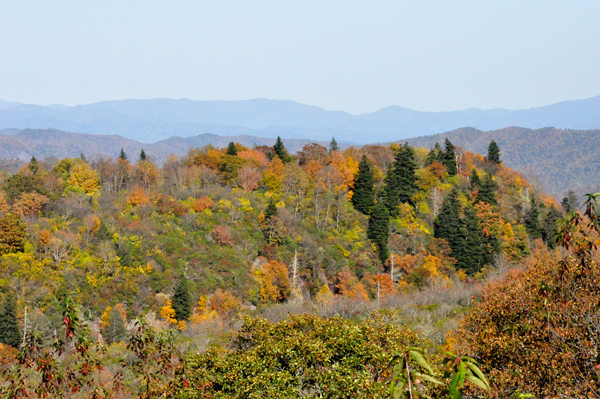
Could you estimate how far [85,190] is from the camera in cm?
3722

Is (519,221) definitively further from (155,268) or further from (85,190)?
(85,190)

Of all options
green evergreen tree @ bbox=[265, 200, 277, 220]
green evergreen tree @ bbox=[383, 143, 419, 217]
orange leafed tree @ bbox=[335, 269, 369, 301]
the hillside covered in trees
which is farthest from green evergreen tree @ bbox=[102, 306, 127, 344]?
green evergreen tree @ bbox=[383, 143, 419, 217]

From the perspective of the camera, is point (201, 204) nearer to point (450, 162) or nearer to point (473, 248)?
point (473, 248)

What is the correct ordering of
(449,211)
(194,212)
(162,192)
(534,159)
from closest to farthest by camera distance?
(194,212)
(162,192)
(449,211)
(534,159)

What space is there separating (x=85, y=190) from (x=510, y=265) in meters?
38.1

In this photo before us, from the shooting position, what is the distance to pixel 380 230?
1673 inches

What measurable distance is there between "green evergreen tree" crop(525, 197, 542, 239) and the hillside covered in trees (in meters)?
0.24

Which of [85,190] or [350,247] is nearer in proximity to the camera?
[85,190]

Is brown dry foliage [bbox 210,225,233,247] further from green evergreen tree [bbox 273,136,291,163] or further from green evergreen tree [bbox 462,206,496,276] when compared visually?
green evergreen tree [bbox 462,206,496,276]

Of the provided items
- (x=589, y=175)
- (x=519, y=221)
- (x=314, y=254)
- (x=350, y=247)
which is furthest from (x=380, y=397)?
(x=589, y=175)

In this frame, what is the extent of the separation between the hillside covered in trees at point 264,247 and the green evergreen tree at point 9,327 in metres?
0.06

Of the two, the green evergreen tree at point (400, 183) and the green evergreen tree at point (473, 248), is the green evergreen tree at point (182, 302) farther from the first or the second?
the green evergreen tree at point (473, 248)

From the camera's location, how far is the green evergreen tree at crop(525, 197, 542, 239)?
44.9 metres

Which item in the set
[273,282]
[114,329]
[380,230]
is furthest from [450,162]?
[114,329]
